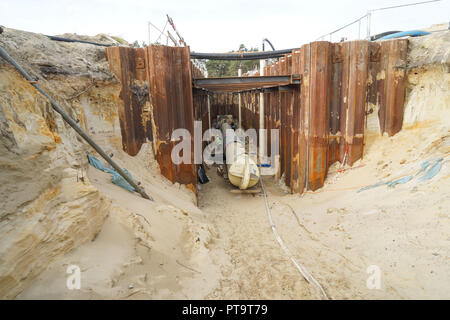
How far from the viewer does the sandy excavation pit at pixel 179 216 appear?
277cm

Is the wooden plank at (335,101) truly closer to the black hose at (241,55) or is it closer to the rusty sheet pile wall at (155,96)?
the rusty sheet pile wall at (155,96)

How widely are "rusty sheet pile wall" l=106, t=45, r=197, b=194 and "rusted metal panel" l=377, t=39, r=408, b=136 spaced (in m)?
6.23

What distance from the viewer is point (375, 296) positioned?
11.0 feet

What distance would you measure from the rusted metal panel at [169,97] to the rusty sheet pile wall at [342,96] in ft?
13.1

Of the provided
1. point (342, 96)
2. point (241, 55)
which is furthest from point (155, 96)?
point (241, 55)

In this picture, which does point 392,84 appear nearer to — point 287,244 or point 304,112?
point 304,112

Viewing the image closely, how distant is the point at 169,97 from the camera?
7844 millimetres

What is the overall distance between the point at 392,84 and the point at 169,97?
7.17 meters

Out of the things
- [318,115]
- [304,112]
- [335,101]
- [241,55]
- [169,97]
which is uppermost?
[241,55]

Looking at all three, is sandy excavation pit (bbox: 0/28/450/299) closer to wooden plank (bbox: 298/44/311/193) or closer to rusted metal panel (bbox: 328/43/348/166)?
rusted metal panel (bbox: 328/43/348/166)

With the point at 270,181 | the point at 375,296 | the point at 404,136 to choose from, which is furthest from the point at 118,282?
the point at 270,181

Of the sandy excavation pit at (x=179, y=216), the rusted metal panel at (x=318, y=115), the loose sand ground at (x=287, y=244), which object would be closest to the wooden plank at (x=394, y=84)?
the sandy excavation pit at (x=179, y=216)

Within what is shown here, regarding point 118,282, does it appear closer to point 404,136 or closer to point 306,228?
point 306,228

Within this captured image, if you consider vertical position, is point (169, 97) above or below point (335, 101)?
above
